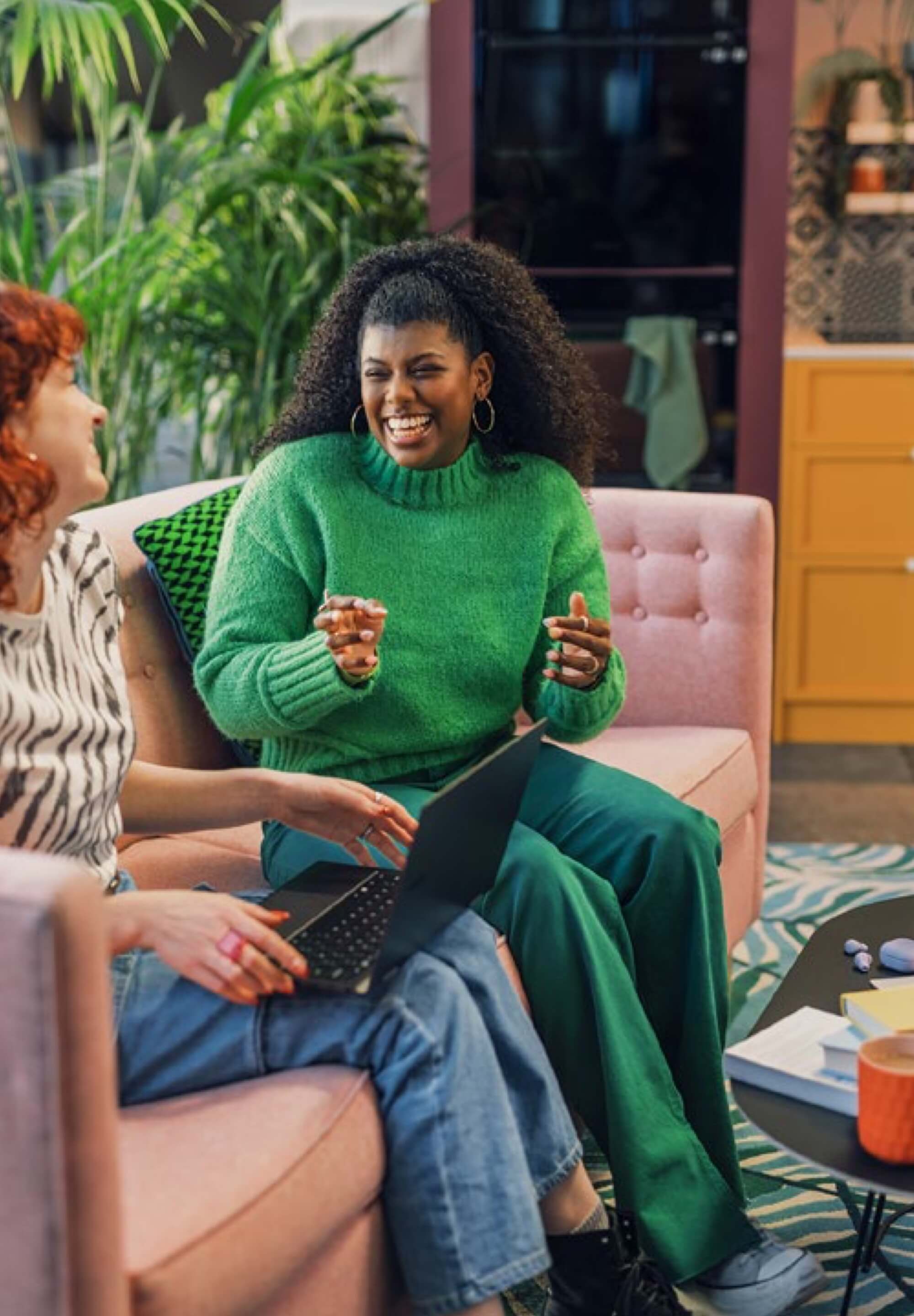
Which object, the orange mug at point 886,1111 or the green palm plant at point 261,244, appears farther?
the green palm plant at point 261,244

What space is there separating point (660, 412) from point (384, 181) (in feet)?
2.64

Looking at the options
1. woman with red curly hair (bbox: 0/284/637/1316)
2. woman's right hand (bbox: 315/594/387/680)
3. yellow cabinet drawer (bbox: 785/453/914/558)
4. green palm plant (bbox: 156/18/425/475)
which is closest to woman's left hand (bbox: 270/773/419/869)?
woman's right hand (bbox: 315/594/387/680)

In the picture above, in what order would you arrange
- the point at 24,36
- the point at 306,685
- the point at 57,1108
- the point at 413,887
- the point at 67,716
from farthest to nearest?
the point at 24,36, the point at 306,685, the point at 67,716, the point at 413,887, the point at 57,1108

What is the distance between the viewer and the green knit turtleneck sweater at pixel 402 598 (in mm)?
2170

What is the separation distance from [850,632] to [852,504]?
309mm

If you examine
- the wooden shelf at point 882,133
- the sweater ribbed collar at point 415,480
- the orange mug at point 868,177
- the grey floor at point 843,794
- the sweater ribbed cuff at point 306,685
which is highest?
the wooden shelf at point 882,133

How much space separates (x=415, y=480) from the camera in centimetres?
227

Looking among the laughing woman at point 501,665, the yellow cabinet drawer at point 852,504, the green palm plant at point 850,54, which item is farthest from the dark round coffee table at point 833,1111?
the green palm plant at point 850,54

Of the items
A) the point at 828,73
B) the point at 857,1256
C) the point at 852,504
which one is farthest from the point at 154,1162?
the point at 828,73

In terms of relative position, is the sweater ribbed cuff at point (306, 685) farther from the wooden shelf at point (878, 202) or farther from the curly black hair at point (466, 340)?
the wooden shelf at point (878, 202)

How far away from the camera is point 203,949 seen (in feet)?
4.99

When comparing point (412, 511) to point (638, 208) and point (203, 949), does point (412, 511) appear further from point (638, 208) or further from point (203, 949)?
point (638, 208)

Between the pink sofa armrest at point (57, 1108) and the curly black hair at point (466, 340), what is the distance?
1169 mm

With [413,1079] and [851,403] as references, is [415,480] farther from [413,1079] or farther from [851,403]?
[851,403]
